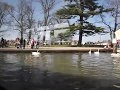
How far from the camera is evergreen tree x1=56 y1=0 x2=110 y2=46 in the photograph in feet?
164

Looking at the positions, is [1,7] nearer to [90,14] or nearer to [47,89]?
[90,14]

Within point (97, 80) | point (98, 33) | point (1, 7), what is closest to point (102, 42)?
point (98, 33)

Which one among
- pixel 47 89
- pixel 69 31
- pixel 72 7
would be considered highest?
pixel 72 7

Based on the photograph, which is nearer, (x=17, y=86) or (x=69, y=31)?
(x=17, y=86)

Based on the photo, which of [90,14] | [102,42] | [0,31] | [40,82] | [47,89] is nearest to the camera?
[47,89]

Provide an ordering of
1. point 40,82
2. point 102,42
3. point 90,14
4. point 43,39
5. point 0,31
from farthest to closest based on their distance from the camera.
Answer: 1. point 0,31
2. point 102,42
3. point 43,39
4. point 90,14
5. point 40,82

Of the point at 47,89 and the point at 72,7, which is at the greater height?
the point at 72,7

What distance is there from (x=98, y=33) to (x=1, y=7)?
20094mm

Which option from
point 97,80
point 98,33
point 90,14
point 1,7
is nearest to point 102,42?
point 98,33

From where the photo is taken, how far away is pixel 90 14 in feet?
164

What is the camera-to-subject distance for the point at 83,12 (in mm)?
50281

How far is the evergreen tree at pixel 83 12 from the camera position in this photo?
164 feet

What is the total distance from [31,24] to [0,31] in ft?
20.4

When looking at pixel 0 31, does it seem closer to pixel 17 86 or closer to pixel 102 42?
pixel 102 42
